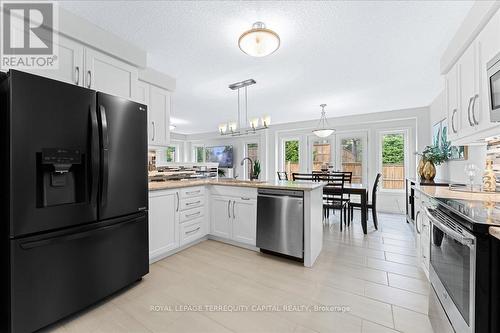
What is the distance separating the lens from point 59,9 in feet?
5.99

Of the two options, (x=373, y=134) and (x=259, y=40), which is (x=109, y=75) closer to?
(x=259, y=40)

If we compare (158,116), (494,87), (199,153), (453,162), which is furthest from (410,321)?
(199,153)

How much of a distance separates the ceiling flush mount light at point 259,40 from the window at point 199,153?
7.27m

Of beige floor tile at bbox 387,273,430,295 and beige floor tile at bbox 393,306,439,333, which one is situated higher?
A: beige floor tile at bbox 387,273,430,295

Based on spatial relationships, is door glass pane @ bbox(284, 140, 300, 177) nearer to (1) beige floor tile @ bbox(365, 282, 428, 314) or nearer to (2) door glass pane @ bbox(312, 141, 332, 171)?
(2) door glass pane @ bbox(312, 141, 332, 171)

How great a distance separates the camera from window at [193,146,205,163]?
902 centimetres

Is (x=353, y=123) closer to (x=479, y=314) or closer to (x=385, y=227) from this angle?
(x=385, y=227)

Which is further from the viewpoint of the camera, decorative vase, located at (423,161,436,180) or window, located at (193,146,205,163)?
window, located at (193,146,205,163)

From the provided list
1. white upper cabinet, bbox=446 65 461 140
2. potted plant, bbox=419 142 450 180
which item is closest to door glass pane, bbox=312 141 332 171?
potted plant, bbox=419 142 450 180

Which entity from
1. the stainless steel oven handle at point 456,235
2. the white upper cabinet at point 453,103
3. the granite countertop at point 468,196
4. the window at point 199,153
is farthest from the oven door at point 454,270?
the window at point 199,153

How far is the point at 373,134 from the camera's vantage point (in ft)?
18.0

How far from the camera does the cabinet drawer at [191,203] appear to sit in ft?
9.17

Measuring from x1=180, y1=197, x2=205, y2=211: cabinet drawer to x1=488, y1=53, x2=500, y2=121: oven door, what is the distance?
9.60 ft

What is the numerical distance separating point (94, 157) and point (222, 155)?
267 inches
